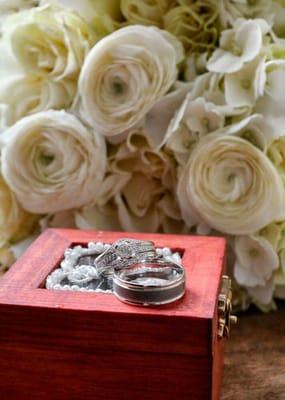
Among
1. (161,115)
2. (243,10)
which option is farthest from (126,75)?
(243,10)

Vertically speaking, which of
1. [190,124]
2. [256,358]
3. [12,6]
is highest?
[12,6]

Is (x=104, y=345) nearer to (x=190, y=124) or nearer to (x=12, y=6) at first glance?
(x=190, y=124)

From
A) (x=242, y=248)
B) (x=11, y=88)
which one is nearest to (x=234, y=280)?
(x=242, y=248)

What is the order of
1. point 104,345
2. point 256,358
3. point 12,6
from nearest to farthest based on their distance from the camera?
point 104,345
point 256,358
point 12,6

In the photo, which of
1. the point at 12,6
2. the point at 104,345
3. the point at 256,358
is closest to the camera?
the point at 104,345

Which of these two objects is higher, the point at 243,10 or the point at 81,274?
the point at 243,10

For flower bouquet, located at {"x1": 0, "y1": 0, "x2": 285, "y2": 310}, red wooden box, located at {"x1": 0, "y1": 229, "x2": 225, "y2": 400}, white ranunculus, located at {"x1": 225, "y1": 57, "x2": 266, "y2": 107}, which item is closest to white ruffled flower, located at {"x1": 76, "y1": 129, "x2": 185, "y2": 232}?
flower bouquet, located at {"x1": 0, "y1": 0, "x2": 285, "y2": 310}

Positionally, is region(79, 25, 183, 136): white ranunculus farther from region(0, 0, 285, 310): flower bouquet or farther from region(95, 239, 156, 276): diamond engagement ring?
region(95, 239, 156, 276): diamond engagement ring
